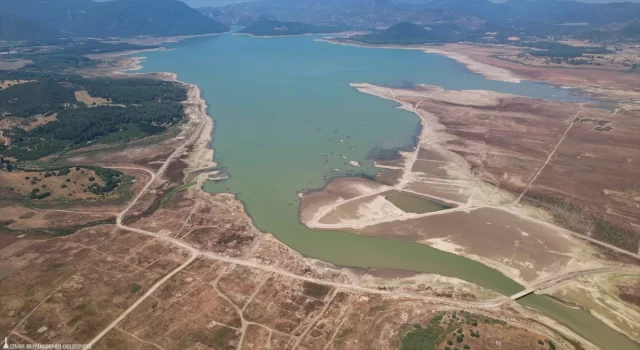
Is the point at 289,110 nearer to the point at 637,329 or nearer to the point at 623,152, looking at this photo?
the point at 623,152

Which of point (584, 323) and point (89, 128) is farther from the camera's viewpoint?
point (89, 128)

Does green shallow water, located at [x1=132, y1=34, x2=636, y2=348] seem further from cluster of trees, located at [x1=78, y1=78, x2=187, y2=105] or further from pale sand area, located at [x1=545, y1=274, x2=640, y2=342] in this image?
cluster of trees, located at [x1=78, y1=78, x2=187, y2=105]

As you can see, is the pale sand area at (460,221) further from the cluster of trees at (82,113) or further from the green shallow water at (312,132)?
the cluster of trees at (82,113)

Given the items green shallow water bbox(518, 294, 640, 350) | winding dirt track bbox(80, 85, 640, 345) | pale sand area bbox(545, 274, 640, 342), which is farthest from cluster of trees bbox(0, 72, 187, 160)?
pale sand area bbox(545, 274, 640, 342)

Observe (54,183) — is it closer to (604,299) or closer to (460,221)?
(460,221)

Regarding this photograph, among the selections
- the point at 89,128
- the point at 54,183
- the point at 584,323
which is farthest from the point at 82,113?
the point at 584,323

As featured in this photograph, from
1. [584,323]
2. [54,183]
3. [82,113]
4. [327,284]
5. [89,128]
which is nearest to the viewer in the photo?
[584,323]

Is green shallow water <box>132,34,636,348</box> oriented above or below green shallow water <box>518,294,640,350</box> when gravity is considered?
above

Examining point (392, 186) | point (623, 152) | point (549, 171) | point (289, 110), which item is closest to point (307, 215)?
point (392, 186)

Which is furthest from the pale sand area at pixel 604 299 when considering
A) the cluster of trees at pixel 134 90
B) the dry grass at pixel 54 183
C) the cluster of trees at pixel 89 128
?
the cluster of trees at pixel 134 90

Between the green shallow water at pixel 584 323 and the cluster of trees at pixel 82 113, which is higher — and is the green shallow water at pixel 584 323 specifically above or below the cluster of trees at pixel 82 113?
below
